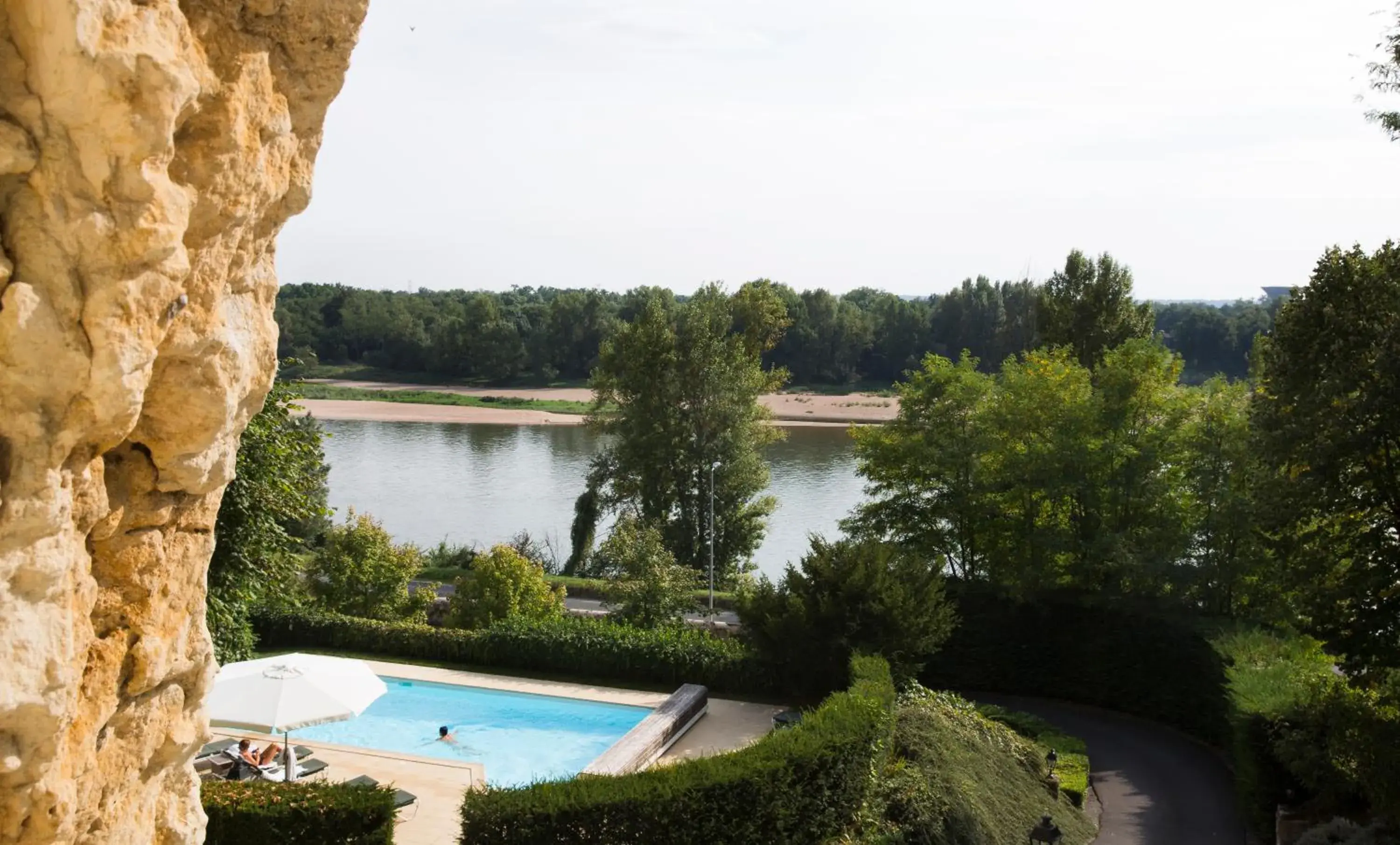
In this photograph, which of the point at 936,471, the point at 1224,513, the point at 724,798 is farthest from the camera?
the point at 936,471

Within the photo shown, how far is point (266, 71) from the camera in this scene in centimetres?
509

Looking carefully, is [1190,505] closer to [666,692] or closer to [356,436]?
[666,692]

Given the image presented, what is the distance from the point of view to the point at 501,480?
4762 centimetres

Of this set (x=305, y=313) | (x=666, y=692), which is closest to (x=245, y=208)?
(x=666, y=692)

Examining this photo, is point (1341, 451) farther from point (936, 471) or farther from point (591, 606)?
point (591, 606)

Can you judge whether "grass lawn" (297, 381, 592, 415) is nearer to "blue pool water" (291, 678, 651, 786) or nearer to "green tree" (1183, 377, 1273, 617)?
"green tree" (1183, 377, 1273, 617)

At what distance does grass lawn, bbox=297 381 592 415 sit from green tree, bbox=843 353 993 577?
136 feet

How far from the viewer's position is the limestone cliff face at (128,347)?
4117 millimetres

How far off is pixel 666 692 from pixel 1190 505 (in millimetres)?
10356

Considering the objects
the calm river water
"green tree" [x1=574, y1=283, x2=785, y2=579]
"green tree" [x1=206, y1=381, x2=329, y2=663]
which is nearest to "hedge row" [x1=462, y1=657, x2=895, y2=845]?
"green tree" [x1=206, y1=381, x2=329, y2=663]

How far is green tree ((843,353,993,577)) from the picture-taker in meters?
24.0

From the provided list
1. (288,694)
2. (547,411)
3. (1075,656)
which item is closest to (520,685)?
(288,694)

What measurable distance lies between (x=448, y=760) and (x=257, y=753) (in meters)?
2.45

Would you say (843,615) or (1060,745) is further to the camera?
(1060,745)
